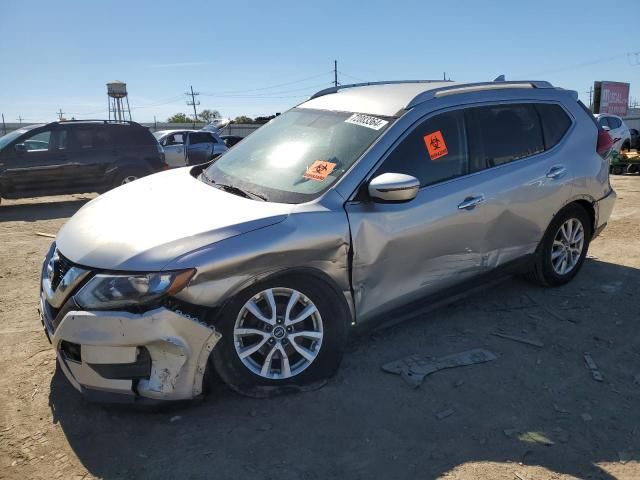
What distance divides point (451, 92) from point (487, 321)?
1.73 m

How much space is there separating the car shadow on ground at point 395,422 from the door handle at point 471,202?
936mm

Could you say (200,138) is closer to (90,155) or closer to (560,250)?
(90,155)

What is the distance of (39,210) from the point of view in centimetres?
1009

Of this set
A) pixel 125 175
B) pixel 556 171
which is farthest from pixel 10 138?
pixel 556 171

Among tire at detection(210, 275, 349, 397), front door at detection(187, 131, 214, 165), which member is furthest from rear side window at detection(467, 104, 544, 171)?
front door at detection(187, 131, 214, 165)

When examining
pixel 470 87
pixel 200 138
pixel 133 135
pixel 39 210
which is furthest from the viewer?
pixel 200 138

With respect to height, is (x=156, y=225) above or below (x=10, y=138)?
below

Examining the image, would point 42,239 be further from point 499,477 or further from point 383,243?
point 499,477

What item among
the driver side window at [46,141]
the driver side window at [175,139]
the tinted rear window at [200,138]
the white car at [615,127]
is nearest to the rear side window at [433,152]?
the driver side window at [46,141]

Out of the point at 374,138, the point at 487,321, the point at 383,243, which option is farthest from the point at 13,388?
the point at 487,321

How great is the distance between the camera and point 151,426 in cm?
277

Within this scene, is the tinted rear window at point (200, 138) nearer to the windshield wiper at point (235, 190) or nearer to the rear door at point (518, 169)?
the windshield wiper at point (235, 190)

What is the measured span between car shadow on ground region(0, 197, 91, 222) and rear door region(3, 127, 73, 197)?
32cm

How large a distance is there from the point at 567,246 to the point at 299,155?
258cm
